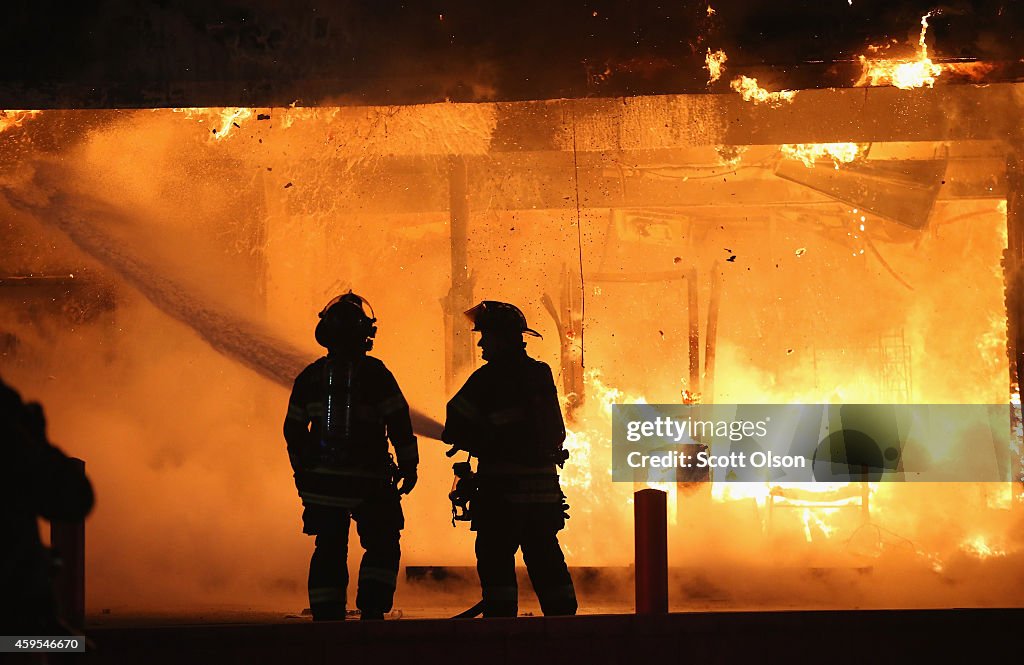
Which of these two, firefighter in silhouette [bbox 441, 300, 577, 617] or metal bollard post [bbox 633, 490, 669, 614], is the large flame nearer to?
firefighter in silhouette [bbox 441, 300, 577, 617]

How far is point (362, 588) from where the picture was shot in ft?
18.0

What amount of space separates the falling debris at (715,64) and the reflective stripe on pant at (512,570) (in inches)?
164

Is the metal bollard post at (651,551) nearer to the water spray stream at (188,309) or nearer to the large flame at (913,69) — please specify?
the water spray stream at (188,309)

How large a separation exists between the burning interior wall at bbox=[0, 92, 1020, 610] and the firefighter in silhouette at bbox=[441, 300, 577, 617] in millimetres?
3649

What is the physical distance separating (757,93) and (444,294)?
3.00 meters

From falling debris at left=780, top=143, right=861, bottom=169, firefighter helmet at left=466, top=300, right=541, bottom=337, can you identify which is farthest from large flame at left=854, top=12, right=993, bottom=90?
firefighter helmet at left=466, top=300, right=541, bottom=337

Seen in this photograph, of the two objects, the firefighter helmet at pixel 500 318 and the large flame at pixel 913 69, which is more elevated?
the large flame at pixel 913 69

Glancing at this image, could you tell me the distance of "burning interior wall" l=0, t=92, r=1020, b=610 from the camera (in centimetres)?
902

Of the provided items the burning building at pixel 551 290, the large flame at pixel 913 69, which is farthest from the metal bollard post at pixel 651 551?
the large flame at pixel 913 69

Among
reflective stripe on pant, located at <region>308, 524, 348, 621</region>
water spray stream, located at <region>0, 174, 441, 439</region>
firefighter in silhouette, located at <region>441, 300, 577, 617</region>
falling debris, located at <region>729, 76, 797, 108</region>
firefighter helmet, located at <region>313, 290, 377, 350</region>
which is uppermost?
falling debris, located at <region>729, 76, 797, 108</region>

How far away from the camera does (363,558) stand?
552cm

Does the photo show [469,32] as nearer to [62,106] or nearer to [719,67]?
[719,67]

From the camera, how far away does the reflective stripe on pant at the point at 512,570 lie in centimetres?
555

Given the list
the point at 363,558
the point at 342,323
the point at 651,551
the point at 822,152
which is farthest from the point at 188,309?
the point at 651,551
